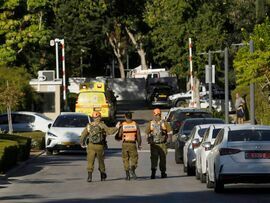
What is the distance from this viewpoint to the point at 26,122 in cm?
4297

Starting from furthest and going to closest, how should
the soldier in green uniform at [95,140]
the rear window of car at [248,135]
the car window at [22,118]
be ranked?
the car window at [22,118], the soldier in green uniform at [95,140], the rear window of car at [248,135]

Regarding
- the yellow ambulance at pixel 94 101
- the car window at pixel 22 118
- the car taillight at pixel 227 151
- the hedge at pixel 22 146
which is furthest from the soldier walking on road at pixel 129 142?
the yellow ambulance at pixel 94 101

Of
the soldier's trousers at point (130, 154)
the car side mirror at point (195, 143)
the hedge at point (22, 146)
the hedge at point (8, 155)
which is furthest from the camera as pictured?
the hedge at point (22, 146)

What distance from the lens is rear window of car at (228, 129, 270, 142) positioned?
19591 millimetres

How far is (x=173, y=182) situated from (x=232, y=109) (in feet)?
117

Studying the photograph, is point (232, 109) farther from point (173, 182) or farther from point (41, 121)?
point (173, 182)

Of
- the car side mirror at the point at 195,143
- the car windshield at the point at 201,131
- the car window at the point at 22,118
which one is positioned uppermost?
the car window at the point at 22,118

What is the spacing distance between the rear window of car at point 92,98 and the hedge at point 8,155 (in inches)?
952

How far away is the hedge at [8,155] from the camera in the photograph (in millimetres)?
25078

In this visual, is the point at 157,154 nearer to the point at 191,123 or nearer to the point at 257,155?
the point at 257,155

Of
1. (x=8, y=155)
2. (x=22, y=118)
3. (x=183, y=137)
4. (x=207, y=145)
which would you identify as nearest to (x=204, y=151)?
(x=207, y=145)

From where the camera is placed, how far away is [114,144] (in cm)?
4334

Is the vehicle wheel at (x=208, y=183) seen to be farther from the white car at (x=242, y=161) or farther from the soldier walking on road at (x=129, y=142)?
the soldier walking on road at (x=129, y=142)

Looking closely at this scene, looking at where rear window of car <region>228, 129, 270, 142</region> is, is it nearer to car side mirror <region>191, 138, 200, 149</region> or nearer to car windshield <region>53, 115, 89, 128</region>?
car side mirror <region>191, 138, 200, 149</region>
